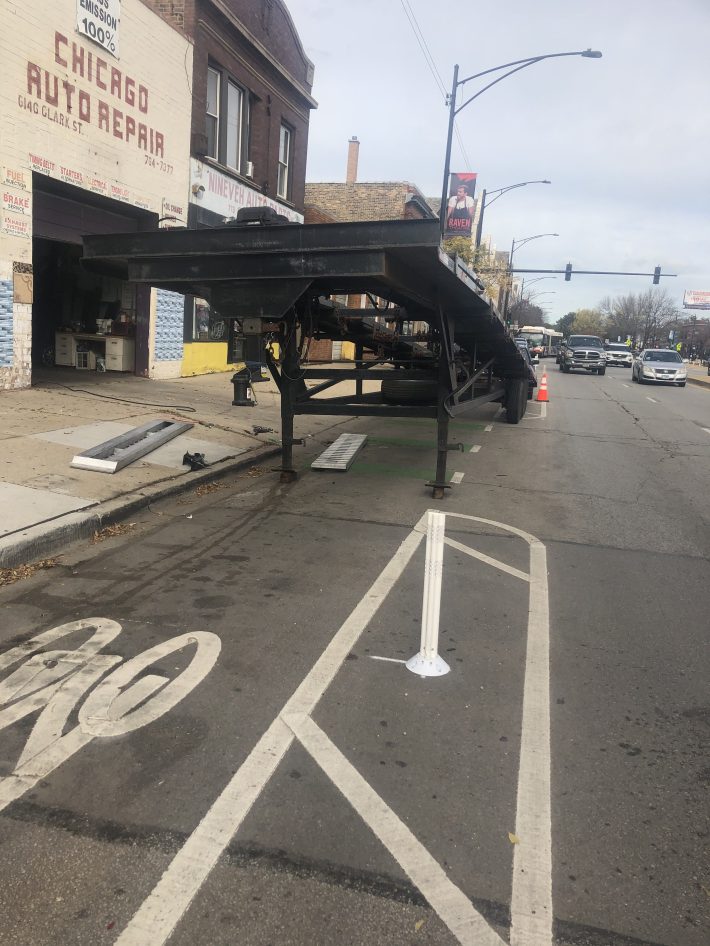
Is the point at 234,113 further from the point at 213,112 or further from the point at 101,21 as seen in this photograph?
the point at 101,21

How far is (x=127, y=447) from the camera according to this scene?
27.3ft

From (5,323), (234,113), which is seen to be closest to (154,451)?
(5,323)

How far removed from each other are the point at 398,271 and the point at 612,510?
11.9ft

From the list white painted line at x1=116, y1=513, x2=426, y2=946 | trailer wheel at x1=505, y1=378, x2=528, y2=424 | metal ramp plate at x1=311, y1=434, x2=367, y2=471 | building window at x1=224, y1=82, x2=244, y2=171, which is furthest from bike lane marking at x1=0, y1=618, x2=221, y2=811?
building window at x1=224, y1=82, x2=244, y2=171

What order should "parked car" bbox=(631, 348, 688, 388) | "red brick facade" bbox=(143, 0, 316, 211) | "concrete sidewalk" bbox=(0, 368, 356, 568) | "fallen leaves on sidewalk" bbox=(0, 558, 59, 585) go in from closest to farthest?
"fallen leaves on sidewalk" bbox=(0, 558, 59, 585) < "concrete sidewalk" bbox=(0, 368, 356, 568) < "red brick facade" bbox=(143, 0, 316, 211) < "parked car" bbox=(631, 348, 688, 388)

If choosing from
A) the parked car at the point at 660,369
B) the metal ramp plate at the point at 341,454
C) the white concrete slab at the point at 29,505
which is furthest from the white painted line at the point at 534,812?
the parked car at the point at 660,369

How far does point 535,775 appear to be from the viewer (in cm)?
295

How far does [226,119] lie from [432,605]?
1728 cm

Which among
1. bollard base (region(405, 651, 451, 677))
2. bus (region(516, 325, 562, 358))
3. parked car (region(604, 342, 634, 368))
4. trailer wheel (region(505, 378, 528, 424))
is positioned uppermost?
bus (region(516, 325, 562, 358))

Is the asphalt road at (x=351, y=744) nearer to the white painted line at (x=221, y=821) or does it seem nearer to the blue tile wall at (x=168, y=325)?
the white painted line at (x=221, y=821)

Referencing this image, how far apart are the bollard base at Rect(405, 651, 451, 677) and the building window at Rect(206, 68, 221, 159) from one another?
1626 cm

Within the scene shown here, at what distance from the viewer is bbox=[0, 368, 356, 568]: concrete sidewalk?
5836 mm

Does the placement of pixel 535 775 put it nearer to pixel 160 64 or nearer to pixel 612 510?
pixel 612 510

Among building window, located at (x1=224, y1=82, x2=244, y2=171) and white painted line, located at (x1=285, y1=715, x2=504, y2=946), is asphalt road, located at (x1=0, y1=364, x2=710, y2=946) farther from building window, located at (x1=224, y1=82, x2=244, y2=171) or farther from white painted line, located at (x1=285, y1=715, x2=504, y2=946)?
building window, located at (x1=224, y1=82, x2=244, y2=171)
